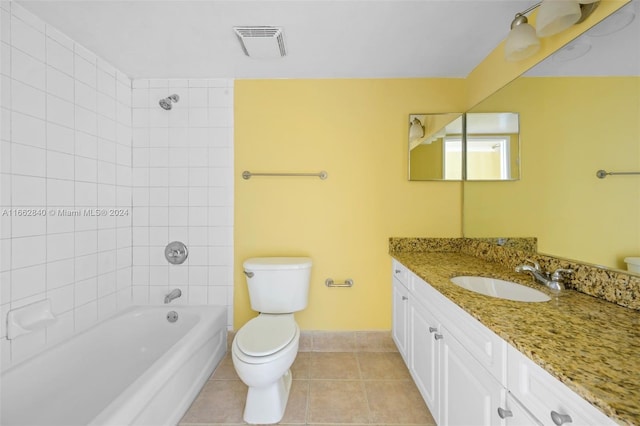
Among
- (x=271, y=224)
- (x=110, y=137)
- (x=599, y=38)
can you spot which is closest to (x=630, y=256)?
(x=599, y=38)

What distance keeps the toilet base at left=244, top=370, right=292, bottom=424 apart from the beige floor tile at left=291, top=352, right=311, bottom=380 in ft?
1.07

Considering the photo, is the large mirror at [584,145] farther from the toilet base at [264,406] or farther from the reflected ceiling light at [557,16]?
the toilet base at [264,406]

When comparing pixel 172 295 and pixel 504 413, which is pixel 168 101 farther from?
pixel 504 413

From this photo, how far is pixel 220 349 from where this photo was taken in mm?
1912

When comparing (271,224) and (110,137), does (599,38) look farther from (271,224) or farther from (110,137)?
(110,137)

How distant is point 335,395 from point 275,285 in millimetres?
753

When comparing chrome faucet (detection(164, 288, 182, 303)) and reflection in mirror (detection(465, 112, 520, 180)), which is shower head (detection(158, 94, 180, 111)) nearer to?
chrome faucet (detection(164, 288, 182, 303))

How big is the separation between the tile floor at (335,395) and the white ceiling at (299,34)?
83.0 inches

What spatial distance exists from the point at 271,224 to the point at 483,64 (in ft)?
6.10

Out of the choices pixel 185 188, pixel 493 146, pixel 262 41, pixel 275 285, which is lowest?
pixel 275 285

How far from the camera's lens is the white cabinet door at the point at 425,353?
4.09 feet

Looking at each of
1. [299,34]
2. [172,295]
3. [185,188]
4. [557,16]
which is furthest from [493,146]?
[172,295]

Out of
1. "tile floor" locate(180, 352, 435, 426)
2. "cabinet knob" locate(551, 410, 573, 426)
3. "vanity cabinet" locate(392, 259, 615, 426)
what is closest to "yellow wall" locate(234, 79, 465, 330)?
"tile floor" locate(180, 352, 435, 426)

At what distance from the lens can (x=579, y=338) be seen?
0.70 m
